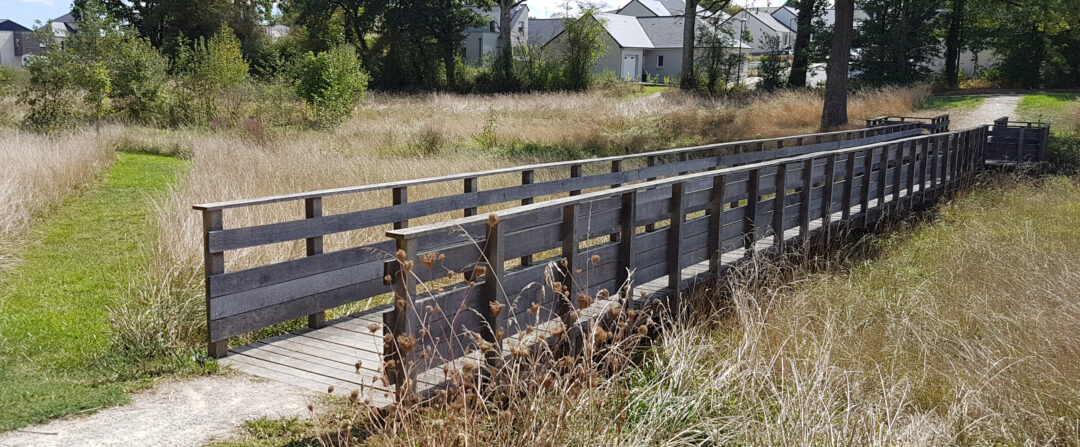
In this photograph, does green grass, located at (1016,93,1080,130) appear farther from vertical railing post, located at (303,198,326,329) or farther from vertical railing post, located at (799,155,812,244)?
vertical railing post, located at (303,198,326,329)

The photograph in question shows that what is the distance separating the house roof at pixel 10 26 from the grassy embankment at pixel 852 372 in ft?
326

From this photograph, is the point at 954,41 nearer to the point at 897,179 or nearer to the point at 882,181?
the point at 897,179

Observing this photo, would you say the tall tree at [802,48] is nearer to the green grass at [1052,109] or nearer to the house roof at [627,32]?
the green grass at [1052,109]

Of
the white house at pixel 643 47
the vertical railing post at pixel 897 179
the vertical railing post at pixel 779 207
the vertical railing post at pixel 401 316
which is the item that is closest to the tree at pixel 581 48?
the white house at pixel 643 47

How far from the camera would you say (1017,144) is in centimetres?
1753

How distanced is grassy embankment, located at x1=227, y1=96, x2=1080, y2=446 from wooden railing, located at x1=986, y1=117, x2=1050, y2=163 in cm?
787

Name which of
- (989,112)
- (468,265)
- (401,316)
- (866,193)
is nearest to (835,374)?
(468,265)

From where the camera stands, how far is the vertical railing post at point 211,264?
5598 millimetres

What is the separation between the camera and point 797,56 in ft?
130

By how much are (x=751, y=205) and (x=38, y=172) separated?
32.7 feet

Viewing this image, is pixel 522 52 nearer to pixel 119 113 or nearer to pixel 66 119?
pixel 119 113

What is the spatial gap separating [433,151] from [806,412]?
50.0 ft

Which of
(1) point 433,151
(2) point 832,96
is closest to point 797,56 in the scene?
(2) point 832,96

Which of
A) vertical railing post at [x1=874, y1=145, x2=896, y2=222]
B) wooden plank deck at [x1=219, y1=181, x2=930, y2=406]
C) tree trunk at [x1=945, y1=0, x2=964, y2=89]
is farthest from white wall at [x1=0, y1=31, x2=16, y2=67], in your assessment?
wooden plank deck at [x1=219, y1=181, x2=930, y2=406]
